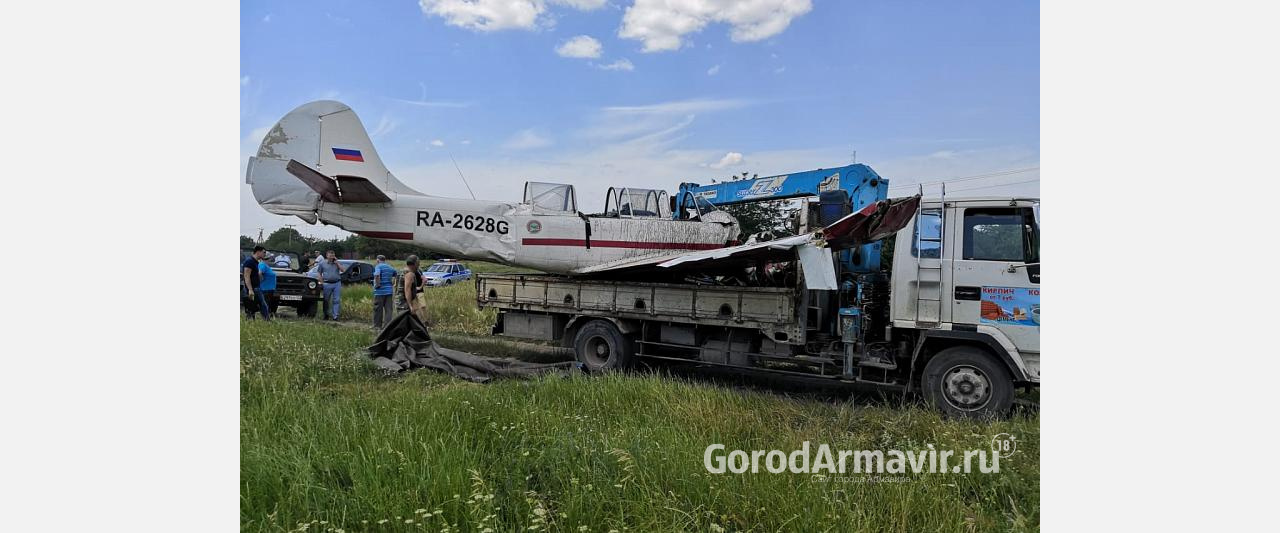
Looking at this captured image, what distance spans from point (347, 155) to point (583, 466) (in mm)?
5735

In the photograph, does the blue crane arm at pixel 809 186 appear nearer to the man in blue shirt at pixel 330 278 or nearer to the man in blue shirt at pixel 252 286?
the man in blue shirt at pixel 252 286

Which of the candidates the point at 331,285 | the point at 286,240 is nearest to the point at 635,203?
the point at 286,240

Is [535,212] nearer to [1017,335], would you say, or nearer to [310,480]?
[310,480]

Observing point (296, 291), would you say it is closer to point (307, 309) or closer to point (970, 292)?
point (307, 309)

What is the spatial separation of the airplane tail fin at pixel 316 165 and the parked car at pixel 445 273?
11.7m

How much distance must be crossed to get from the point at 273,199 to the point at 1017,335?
7375mm

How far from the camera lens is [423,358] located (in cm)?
696

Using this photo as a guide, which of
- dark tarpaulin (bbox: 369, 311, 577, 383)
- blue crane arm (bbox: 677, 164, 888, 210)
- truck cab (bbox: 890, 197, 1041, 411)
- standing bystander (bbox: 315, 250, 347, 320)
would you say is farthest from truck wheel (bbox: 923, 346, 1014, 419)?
standing bystander (bbox: 315, 250, 347, 320)

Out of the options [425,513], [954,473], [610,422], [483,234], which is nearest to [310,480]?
[425,513]

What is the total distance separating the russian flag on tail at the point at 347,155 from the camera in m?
7.52

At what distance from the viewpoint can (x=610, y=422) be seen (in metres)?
4.27

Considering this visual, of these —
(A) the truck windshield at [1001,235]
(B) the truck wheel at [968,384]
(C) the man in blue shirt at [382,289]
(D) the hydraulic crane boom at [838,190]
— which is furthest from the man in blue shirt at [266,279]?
(A) the truck windshield at [1001,235]

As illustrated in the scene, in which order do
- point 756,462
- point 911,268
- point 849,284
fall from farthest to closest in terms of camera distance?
1. point 849,284
2. point 911,268
3. point 756,462

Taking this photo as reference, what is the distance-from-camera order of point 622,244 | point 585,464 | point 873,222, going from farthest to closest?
point 622,244, point 873,222, point 585,464
